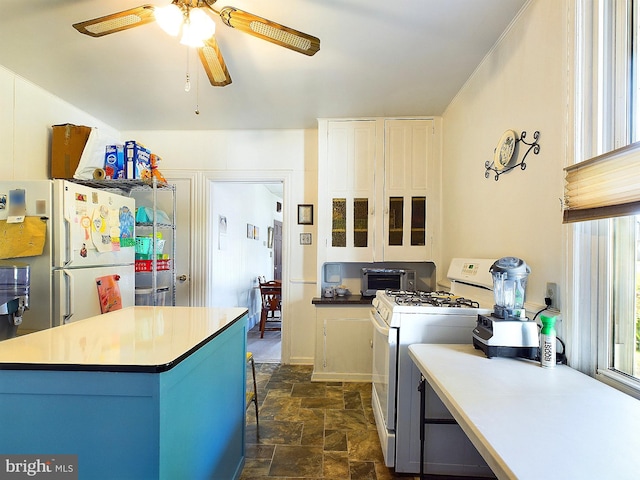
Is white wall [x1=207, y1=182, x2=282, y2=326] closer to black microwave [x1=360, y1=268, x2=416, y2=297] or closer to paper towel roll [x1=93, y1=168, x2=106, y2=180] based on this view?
paper towel roll [x1=93, y1=168, x2=106, y2=180]

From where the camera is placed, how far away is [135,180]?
2643 mm

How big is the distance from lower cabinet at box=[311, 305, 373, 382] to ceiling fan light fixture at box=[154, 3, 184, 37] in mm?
2341

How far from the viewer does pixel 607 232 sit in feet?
4.02

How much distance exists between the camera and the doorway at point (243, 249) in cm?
357

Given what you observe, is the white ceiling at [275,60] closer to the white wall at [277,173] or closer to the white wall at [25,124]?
the white wall at [25,124]

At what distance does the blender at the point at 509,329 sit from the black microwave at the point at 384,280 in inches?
60.0

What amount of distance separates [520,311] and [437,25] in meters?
1.63

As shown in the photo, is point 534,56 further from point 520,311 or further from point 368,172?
point 368,172

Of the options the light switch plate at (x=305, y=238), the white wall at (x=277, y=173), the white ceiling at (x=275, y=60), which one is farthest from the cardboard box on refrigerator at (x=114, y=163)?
the light switch plate at (x=305, y=238)

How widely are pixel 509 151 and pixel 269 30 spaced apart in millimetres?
1460

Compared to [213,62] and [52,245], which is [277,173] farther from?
[52,245]

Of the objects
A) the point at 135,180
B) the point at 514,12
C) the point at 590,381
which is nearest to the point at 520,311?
the point at 590,381

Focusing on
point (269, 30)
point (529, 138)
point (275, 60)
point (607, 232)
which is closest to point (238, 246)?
point (275, 60)

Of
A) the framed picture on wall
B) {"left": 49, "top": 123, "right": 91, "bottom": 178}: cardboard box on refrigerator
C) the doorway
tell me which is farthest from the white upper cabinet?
{"left": 49, "top": 123, "right": 91, "bottom": 178}: cardboard box on refrigerator
